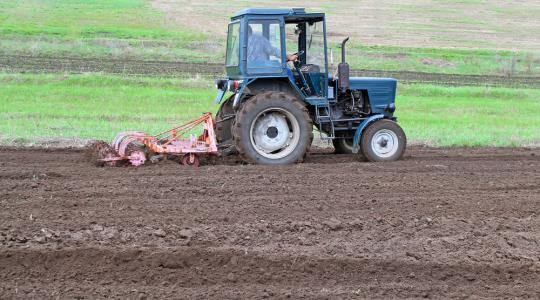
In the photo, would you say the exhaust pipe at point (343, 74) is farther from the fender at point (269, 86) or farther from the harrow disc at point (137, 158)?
the harrow disc at point (137, 158)

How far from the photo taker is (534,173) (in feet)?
31.1

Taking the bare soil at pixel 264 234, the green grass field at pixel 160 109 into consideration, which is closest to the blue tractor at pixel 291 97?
the bare soil at pixel 264 234

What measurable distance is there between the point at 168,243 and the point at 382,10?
47626 millimetres

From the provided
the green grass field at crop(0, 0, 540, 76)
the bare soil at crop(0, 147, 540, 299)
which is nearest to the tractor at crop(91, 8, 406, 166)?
the bare soil at crop(0, 147, 540, 299)

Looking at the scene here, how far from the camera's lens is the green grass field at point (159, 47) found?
3011cm

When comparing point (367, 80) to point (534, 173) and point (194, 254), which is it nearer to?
point (534, 173)

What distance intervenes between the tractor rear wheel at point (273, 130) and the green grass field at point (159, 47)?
634 inches

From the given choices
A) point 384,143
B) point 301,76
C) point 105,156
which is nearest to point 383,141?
point 384,143

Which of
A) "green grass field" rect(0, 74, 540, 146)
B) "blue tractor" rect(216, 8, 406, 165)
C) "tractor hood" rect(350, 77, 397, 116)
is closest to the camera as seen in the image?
"blue tractor" rect(216, 8, 406, 165)

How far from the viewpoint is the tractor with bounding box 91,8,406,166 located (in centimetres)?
957

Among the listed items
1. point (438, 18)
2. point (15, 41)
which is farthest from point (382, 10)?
point (15, 41)

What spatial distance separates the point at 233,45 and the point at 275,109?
1347mm

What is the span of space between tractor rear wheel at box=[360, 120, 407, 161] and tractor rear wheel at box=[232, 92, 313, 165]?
0.94m

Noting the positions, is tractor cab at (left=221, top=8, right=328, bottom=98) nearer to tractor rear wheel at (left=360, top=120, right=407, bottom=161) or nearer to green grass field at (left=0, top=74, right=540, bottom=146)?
tractor rear wheel at (left=360, top=120, right=407, bottom=161)
